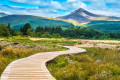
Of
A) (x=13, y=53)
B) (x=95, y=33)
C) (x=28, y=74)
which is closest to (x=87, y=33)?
(x=95, y=33)

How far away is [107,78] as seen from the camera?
351 inches

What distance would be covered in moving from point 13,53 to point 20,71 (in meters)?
6.83

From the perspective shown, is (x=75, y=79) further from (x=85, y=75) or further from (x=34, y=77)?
(x=34, y=77)

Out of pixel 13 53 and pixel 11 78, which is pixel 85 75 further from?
pixel 13 53

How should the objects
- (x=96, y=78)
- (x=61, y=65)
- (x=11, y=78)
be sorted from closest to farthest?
(x=11, y=78) → (x=96, y=78) → (x=61, y=65)

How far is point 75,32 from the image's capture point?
104m

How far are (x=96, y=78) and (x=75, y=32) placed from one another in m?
95.0

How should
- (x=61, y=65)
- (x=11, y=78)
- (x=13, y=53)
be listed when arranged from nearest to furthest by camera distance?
1. (x=11, y=78)
2. (x=61, y=65)
3. (x=13, y=53)

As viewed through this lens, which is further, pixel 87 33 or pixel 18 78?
pixel 87 33

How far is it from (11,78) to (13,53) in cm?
814

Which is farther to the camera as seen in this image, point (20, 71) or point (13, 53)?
point (13, 53)

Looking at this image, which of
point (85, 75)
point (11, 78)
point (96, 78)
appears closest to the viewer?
point (11, 78)

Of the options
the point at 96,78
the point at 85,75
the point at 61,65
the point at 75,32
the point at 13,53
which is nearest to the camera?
the point at 96,78

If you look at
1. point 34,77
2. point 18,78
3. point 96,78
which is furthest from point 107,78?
point 18,78
